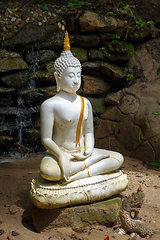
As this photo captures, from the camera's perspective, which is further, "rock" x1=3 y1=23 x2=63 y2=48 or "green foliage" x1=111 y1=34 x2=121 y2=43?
"green foliage" x1=111 y1=34 x2=121 y2=43

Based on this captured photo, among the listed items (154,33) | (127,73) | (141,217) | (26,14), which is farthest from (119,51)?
(141,217)

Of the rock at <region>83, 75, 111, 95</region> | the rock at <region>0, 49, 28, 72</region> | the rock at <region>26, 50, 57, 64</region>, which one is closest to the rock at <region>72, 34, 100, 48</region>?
the rock at <region>26, 50, 57, 64</region>

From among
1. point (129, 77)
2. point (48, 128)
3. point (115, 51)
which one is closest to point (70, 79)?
point (48, 128)

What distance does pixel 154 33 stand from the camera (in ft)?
21.1

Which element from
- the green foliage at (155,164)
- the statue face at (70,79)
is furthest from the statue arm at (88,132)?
the green foliage at (155,164)

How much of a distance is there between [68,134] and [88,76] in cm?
320

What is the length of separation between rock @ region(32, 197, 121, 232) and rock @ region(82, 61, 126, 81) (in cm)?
368

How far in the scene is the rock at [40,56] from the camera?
5.79 m

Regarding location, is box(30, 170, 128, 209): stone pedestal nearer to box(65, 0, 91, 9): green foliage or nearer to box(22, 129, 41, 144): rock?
box(22, 129, 41, 144): rock

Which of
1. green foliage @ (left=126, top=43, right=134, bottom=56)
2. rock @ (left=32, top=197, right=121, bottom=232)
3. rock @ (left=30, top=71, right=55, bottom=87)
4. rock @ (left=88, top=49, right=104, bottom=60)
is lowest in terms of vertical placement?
rock @ (left=32, top=197, right=121, bottom=232)

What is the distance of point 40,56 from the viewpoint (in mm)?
5809

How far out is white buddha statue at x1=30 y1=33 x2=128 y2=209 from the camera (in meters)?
2.90

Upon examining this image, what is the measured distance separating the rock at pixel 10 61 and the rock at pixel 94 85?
4.66 feet

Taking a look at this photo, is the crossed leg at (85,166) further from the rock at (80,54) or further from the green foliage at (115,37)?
the green foliage at (115,37)
